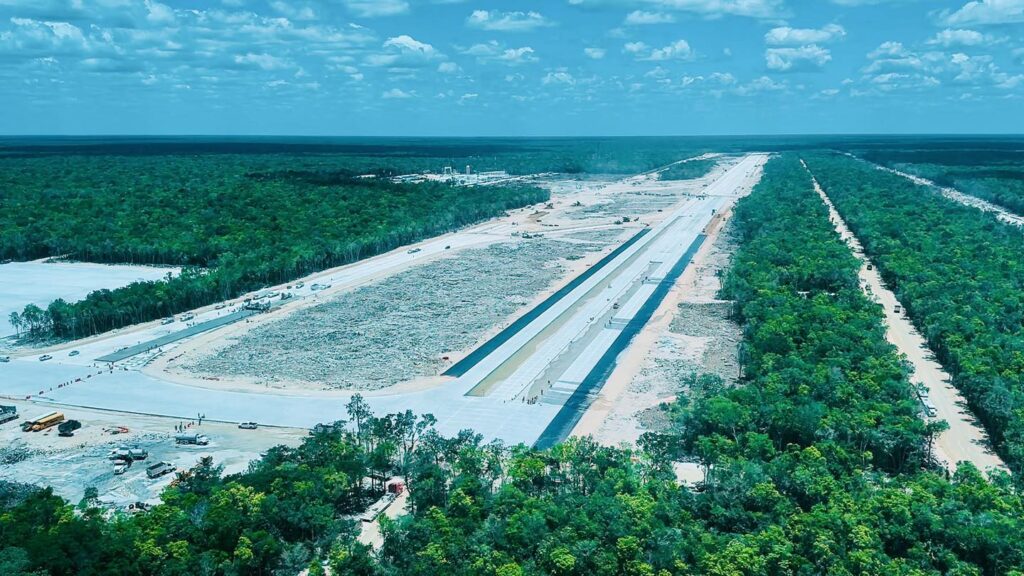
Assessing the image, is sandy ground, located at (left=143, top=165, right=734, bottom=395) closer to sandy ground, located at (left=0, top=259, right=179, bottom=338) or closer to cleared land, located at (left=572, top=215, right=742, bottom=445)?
cleared land, located at (left=572, top=215, right=742, bottom=445)

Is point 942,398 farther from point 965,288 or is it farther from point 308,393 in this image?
point 308,393

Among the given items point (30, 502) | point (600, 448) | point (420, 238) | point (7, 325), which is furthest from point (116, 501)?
point (420, 238)

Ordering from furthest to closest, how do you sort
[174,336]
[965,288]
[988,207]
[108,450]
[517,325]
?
[988,207]
[517,325]
[965,288]
[174,336]
[108,450]

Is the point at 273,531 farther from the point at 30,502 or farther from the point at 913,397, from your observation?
the point at 913,397

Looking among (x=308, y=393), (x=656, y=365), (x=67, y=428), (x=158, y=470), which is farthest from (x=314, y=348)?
(x=656, y=365)

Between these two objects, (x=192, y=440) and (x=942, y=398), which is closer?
(x=192, y=440)

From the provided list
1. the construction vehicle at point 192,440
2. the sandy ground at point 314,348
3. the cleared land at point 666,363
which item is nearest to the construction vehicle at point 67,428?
Answer: the construction vehicle at point 192,440

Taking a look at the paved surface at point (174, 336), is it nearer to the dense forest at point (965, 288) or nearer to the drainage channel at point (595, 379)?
the drainage channel at point (595, 379)
